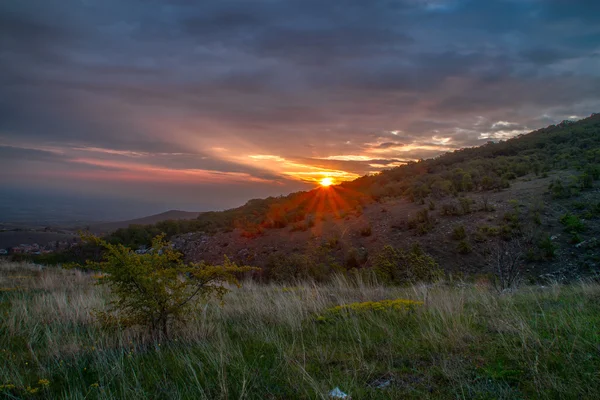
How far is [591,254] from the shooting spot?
516 inches

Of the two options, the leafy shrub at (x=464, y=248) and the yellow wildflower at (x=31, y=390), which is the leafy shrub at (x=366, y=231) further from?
the yellow wildflower at (x=31, y=390)

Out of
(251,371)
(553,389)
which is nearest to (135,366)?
(251,371)

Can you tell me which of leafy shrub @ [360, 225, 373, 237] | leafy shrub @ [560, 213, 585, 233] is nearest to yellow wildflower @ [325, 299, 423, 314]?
leafy shrub @ [560, 213, 585, 233]

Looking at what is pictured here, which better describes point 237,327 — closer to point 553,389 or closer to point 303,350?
point 303,350

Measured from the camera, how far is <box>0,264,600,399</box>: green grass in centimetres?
288

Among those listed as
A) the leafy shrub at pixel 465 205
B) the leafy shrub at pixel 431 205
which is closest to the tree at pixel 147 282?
the leafy shrub at pixel 465 205

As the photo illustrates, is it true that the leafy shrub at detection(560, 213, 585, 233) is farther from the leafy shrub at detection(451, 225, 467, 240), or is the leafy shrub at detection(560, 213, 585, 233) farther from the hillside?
the leafy shrub at detection(451, 225, 467, 240)

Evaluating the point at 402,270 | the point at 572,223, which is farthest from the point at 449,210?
the point at 402,270

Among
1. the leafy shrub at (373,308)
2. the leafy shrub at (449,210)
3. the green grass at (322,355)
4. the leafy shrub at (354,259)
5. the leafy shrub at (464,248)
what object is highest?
the leafy shrub at (449,210)

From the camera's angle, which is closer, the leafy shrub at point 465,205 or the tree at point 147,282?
the tree at point 147,282

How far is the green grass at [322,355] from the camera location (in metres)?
2.88

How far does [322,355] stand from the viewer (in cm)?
366

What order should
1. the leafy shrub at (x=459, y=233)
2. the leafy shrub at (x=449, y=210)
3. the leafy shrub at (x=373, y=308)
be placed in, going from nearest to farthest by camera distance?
the leafy shrub at (x=373, y=308), the leafy shrub at (x=459, y=233), the leafy shrub at (x=449, y=210)

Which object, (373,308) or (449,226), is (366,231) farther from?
(373,308)
